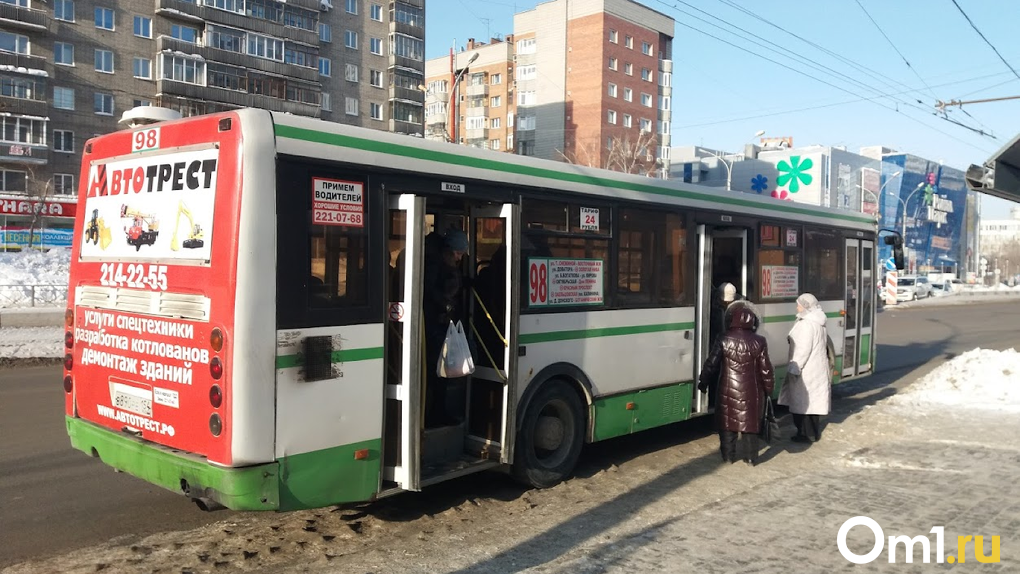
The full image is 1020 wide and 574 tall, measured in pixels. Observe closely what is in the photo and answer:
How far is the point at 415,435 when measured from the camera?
5.79m

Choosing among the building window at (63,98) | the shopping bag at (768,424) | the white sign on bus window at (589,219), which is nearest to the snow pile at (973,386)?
the shopping bag at (768,424)

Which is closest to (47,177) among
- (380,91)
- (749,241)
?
(380,91)

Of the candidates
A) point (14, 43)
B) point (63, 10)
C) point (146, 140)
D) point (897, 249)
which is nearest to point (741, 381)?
point (146, 140)

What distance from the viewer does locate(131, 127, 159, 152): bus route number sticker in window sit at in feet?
18.8

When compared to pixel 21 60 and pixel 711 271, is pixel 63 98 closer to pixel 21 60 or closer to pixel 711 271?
pixel 21 60

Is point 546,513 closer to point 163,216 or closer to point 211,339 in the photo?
point 211,339

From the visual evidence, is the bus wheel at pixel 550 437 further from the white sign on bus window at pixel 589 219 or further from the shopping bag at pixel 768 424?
the shopping bag at pixel 768 424

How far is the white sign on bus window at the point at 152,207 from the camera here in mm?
5246

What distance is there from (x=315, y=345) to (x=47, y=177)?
5080 cm

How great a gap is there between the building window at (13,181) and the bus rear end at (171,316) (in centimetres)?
4836

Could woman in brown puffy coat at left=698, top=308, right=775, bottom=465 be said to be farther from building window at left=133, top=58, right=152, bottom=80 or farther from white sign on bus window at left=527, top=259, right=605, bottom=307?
building window at left=133, top=58, right=152, bottom=80

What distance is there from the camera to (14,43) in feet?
154

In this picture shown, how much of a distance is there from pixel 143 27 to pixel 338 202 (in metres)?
53.2

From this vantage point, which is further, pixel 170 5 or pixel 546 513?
pixel 170 5
